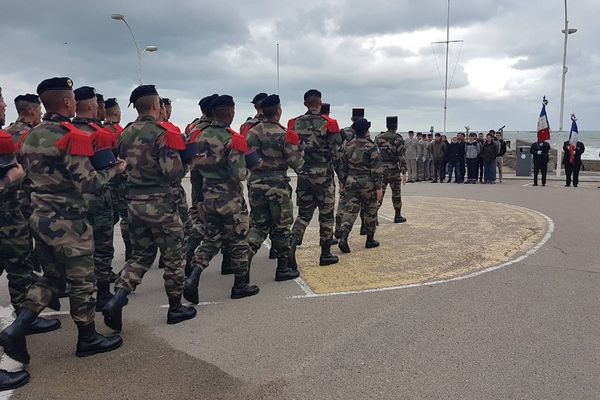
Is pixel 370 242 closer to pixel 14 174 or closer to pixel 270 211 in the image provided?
pixel 270 211

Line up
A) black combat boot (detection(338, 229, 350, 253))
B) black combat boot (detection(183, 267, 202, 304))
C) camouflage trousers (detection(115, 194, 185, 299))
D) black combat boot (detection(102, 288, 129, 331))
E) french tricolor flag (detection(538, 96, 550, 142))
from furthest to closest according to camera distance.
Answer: french tricolor flag (detection(538, 96, 550, 142)) → black combat boot (detection(338, 229, 350, 253)) → black combat boot (detection(183, 267, 202, 304)) → camouflage trousers (detection(115, 194, 185, 299)) → black combat boot (detection(102, 288, 129, 331))

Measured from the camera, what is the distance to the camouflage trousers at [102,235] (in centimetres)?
534

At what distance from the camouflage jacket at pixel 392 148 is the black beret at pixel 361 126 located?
2398 millimetres

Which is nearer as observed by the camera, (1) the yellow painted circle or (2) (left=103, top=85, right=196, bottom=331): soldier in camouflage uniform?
(2) (left=103, top=85, right=196, bottom=331): soldier in camouflage uniform

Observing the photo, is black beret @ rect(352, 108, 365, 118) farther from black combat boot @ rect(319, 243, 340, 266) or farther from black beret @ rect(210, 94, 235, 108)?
black beret @ rect(210, 94, 235, 108)

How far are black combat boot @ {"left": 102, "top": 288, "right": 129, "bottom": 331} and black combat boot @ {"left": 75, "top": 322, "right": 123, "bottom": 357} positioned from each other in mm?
274

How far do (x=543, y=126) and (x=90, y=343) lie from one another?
1786 centimetres

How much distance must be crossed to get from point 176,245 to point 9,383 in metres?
1.69

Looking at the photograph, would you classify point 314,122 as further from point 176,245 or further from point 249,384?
point 249,384

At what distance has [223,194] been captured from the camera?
5.21 metres

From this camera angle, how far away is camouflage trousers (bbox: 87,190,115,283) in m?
5.34

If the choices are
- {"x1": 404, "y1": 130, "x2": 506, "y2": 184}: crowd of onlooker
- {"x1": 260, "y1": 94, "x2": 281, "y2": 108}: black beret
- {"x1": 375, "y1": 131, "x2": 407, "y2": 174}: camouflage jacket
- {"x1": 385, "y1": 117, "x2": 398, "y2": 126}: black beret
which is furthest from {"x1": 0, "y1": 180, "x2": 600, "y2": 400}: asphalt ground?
{"x1": 404, "y1": 130, "x2": 506, "y2": 184}: crowd of onlooker

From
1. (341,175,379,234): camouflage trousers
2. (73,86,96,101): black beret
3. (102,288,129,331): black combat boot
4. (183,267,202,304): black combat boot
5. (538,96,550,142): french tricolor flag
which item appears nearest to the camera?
(102,288,129,331): black combat boot

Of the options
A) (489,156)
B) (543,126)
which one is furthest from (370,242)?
(543,126)
